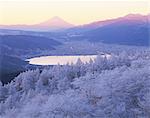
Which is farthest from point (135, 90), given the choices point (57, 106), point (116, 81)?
point (57, 106)

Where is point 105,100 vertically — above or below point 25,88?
above

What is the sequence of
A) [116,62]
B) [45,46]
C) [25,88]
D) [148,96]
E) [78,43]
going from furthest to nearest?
[45,46] → [78,43] → [116,62] → [25,88] → [148,96]

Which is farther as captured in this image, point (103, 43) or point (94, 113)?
point (103, 43)

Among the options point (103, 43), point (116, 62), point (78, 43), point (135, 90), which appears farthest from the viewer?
point (78, 43)

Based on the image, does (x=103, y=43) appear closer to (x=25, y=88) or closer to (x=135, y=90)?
(x=25, y=88)

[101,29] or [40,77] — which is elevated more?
[101,29]

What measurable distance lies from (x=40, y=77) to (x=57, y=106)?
20122 millimetres

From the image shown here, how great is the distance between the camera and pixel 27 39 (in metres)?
81.1

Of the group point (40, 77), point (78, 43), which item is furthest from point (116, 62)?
point (78, 43)

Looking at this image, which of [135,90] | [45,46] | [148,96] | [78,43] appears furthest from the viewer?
[45,46]

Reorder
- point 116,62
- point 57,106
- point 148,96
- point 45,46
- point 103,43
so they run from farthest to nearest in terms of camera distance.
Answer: point 45,46 → point 103,43 → point 116,62 → point 148,96 → point 57,106

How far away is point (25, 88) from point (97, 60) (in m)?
8.05

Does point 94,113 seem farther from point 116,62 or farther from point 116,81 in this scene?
point 116,62

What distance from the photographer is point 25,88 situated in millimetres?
32125
